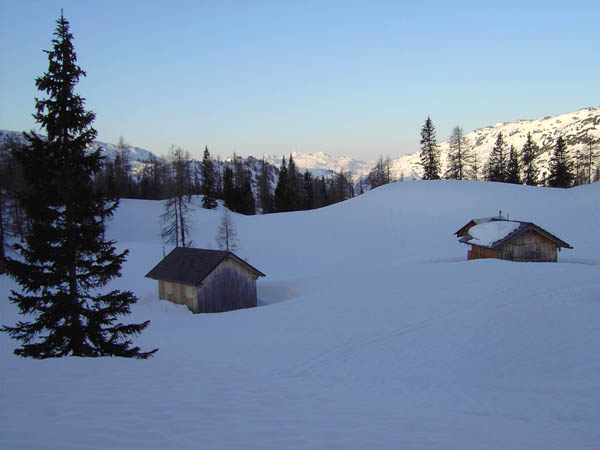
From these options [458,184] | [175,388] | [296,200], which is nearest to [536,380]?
[175,388]

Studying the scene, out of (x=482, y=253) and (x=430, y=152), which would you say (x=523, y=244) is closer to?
(x=482, y=253)

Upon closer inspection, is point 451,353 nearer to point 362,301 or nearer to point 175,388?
point 362,301

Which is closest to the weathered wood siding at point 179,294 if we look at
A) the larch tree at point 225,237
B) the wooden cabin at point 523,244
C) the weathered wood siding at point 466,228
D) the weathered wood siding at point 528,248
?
the larch tree at point 225,237

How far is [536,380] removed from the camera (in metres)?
11.7

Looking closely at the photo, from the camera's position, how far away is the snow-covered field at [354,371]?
20.6 feet

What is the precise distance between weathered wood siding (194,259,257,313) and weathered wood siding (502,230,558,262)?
769 inches

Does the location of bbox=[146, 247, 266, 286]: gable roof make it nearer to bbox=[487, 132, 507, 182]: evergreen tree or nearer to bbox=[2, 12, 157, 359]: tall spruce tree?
bbox=[2, 12, 157, 359]: tall spruce tree

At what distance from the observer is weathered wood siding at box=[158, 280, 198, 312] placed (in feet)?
85.3

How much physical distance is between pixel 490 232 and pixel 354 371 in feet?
72.2

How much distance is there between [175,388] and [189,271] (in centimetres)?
1933

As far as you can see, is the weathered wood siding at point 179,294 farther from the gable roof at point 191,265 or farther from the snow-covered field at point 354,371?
the snow-covered field at point 354,371

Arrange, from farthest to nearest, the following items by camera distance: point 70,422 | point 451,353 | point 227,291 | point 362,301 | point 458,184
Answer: point 458,184, point 227,291, point 362,301, point 451,353, point 70,422

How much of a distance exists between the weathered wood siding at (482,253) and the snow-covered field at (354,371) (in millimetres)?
2680

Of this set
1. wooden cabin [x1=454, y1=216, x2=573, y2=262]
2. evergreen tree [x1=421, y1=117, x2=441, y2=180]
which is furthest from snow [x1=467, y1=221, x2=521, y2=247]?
evergreen tree [x1=421, y1=117, x2=441, y2=180]
